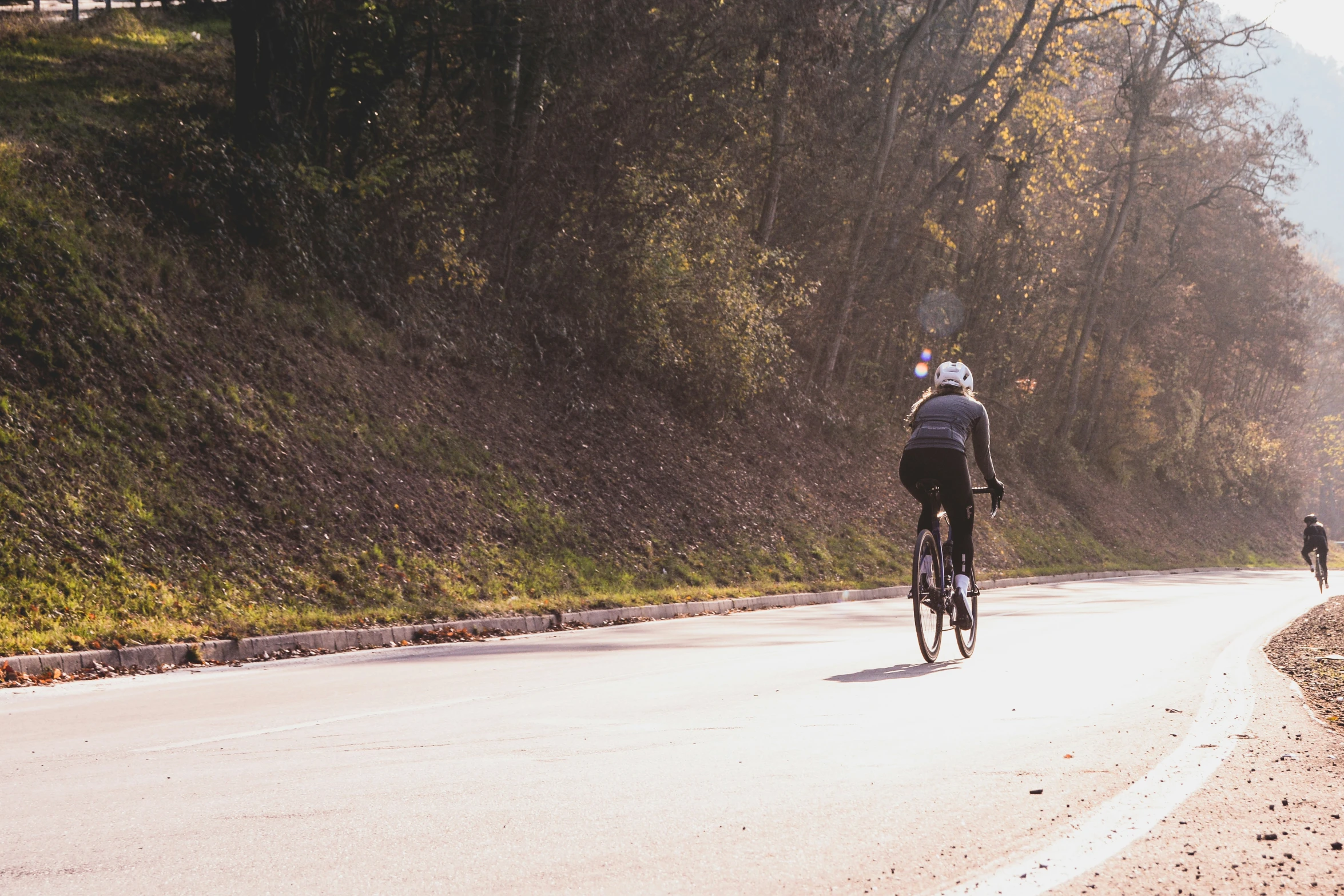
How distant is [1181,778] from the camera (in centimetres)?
634

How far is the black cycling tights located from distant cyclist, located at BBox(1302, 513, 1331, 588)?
25.3 m

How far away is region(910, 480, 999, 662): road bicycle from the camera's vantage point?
1095 cm

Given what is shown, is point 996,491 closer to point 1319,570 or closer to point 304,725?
point 304,725

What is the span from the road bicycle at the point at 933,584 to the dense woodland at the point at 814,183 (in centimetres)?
1239

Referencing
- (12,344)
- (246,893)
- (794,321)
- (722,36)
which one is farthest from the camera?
(794,321)

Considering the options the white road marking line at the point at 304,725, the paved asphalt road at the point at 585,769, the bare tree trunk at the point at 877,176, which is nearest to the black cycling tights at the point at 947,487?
the paved asphalt road at the point at 585,769

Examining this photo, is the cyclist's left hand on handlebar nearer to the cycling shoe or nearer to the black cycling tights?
the black cycling tights

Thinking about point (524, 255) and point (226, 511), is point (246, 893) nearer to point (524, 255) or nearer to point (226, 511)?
point (226, 511)

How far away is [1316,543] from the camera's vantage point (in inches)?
1345

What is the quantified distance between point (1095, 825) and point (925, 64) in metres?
31.8

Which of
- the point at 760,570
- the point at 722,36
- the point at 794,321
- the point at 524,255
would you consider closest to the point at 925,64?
the point at 794,321

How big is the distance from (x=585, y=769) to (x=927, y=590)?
5246 millimetres

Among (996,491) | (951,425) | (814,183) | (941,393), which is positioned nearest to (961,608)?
(996,491)

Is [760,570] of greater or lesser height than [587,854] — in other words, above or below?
below
